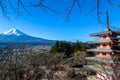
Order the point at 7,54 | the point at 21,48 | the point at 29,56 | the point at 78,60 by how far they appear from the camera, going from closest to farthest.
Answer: the point at 7,54 → the point at 21,48 → the point at 29,56 → the point at 78,60

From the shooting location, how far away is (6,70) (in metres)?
7.37

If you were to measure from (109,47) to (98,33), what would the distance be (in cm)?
157

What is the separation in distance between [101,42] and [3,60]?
1263cm

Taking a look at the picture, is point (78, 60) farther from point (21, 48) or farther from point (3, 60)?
point (3, 60)

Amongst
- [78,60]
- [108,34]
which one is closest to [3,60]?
[108,34]

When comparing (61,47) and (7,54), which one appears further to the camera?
(61,47)

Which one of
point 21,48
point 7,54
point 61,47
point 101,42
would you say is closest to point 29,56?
point 21,48

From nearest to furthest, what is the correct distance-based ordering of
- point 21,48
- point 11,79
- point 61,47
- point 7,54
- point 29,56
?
point 11,79, point 7,54, point 21,48, point 29,56, point 61,47

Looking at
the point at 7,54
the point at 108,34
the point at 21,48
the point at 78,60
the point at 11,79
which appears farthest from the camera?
the point at 78,60

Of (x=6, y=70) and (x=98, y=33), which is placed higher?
(x=98, y=33)

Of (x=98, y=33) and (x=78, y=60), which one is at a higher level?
(x=98, y=33)

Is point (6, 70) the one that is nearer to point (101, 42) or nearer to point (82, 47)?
point (101, 42)

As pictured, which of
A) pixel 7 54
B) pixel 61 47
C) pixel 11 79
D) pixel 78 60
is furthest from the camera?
pixel 61 47

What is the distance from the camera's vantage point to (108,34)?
1842 centimetres
